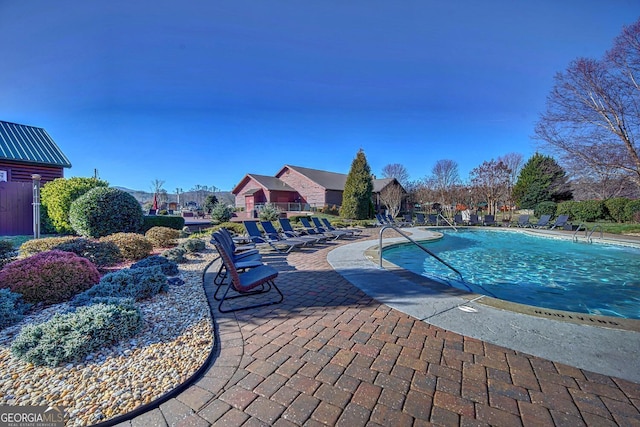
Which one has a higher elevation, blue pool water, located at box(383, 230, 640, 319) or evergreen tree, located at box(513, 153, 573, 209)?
evergreen tree, located at box(513, 153, 573, 209)

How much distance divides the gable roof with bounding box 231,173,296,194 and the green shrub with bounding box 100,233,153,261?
24.1 metres

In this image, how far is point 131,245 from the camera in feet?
23.6

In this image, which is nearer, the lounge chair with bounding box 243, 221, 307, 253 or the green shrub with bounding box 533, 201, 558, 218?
the lounge chair with bounding box 243, 221, 307, 253

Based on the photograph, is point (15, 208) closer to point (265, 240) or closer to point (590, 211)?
point (265, 240)

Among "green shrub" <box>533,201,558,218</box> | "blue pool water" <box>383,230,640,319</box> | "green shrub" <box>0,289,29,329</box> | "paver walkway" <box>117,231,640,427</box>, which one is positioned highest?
"green shrub" <box>533,201,558,218</box>

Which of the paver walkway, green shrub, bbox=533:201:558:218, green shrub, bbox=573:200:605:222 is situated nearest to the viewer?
the paver walkway

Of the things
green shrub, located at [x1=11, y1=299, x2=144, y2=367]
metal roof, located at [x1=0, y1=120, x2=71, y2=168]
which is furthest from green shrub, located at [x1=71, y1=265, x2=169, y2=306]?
metal roof, located at [x1=0, y1=120, x2=71, y2=168]

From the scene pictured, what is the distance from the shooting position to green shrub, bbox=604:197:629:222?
18000mm

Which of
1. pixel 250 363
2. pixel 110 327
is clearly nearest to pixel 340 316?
pixel 250 363

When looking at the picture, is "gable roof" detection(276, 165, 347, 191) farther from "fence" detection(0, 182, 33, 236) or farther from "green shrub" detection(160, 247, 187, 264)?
"green shrub" detection(160, 247, 187, 264)

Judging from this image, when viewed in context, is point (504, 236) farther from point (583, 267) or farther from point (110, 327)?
point (110, 327)

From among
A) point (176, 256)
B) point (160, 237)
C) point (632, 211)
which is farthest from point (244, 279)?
point (632, 211)

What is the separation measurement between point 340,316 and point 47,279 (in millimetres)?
4591

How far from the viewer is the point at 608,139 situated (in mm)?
14906
